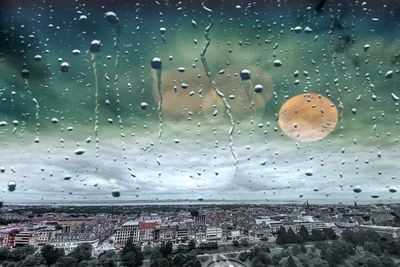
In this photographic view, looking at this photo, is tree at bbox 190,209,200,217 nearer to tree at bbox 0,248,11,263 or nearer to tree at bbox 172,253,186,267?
tree at bbox 172,253,186,267

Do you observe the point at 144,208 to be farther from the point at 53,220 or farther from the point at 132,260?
the point at 132,260

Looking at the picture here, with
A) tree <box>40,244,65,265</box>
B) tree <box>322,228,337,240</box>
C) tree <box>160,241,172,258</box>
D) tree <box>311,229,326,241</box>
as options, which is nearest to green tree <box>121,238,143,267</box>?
tree <box>160,241,172,258</box>

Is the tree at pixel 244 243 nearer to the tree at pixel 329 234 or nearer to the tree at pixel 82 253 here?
the tree at pixel 329 234

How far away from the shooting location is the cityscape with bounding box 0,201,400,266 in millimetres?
20234

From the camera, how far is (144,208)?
4197 cm

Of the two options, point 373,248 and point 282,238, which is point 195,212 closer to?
point 282,238

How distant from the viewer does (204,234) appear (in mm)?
29688

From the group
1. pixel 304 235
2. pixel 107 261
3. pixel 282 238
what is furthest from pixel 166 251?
pixel 304 235

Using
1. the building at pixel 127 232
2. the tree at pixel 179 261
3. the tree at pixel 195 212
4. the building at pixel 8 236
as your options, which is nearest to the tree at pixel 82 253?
the building at pixel 8 236

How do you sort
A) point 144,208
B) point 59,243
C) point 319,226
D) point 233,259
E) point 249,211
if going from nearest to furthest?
point 233,259 → point 59,243 → point 319,226 → point 249,211 → point 144,208

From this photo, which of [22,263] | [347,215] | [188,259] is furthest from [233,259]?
[22,263]

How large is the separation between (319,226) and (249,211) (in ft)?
29.4

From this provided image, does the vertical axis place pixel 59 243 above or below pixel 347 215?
below

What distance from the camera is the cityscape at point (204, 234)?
20.2 meters
